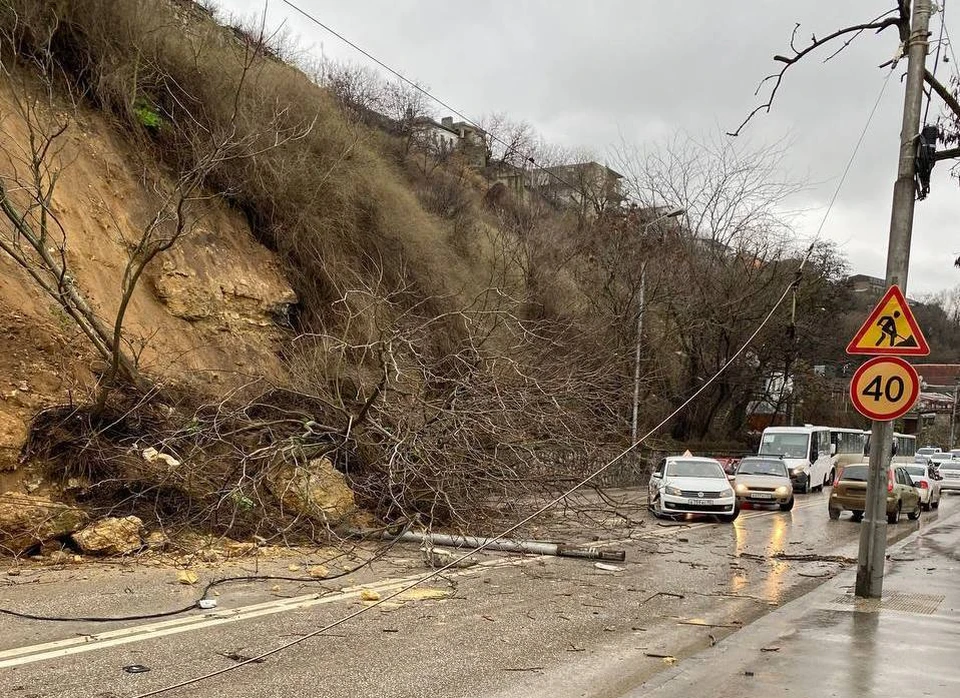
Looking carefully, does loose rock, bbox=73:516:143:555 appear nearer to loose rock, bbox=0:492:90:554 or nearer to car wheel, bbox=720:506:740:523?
loose rock, bbox=0:492:90:554

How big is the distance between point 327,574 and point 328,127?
16.1 meters

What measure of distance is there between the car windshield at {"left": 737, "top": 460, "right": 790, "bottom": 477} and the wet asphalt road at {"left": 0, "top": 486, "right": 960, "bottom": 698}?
10.8m

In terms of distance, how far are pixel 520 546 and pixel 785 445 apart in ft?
78.8

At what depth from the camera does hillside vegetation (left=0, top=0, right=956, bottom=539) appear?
415 inches

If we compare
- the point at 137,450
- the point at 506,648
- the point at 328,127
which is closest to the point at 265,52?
the point at 328,127

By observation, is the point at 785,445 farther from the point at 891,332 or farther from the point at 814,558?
the point at 891,332

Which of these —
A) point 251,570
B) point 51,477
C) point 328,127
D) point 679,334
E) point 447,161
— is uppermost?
point 447,161

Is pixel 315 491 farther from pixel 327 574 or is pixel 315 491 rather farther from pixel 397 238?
pixel 397 238

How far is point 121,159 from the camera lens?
16.8m

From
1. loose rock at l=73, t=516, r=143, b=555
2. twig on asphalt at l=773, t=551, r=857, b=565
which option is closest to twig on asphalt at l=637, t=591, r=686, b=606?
twig on asphalt at l=773, t=551, r=857, b=565

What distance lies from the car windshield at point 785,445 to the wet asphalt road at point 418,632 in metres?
21.9

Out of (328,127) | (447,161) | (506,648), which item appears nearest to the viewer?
(506,648)

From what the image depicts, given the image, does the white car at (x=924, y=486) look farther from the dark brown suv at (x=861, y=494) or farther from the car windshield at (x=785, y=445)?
the car windshield at (x=785, y=445)

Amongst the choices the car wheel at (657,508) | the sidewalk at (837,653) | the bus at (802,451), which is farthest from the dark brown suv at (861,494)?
the bus at (802,451)
